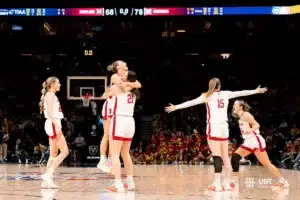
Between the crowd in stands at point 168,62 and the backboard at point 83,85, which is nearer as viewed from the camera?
the backboard at point 83,85

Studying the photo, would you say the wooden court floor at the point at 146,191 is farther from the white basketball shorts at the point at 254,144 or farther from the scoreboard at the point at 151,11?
the scoreboard at the point at 151,11

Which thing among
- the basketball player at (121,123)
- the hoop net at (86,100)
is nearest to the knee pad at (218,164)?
Result: the basketball player at (121,123)

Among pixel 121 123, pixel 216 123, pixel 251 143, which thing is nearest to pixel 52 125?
pixel 121 123

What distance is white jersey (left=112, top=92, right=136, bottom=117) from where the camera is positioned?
9.34 meters

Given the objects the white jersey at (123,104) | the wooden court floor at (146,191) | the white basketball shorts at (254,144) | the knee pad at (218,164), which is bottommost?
the wooden court floor at (146,191)

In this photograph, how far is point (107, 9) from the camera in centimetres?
2239

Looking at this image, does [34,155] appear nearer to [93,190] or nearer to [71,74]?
[71,74]

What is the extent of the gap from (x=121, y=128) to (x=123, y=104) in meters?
0.38

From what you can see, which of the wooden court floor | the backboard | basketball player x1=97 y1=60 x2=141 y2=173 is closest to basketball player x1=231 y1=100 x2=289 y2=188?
the wooden court floor

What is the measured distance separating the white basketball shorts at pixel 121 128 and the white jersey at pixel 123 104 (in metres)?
0.08

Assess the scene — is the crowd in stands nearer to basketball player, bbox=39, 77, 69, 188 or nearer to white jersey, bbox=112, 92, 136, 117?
basketball player, bbox=39, 77, 69, 188

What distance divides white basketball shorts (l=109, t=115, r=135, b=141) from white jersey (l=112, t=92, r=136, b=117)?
76mm

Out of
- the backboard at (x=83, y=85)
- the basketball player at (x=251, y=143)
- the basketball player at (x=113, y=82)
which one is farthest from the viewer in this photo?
the backboard at (x=83, y=85)

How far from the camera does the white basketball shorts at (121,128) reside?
30.4 ft
